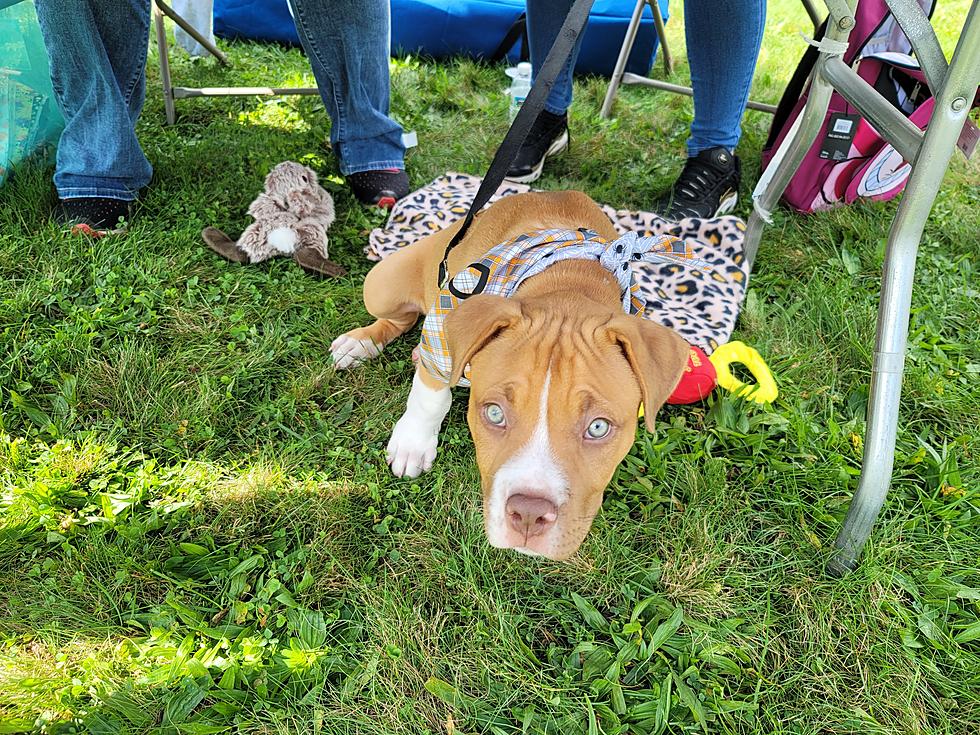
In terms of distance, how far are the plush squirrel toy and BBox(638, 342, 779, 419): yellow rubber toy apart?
2022 mm

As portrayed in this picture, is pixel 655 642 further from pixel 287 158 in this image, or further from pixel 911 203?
pixel 287 158

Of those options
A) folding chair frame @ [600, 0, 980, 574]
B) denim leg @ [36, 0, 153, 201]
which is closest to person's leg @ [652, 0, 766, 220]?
folding chair frame @ [600, 0, 980, 574]

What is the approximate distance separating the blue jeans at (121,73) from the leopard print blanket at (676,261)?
0.69 meters

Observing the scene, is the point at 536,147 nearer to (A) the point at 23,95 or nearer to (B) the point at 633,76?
(B) the point at 633,76

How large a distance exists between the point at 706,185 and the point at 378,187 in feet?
6.91

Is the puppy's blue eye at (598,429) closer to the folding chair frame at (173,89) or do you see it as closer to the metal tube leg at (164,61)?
the folding chair frame at (173,89)

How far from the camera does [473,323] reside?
A: 2.20 m

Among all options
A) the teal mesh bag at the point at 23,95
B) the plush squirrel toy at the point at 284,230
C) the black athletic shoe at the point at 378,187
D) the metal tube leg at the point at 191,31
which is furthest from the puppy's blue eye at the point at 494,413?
the metal tube leg at the point at 191,31

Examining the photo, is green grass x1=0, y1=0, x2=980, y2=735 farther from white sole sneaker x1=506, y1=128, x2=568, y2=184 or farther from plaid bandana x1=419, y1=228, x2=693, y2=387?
white sole sneaker x1=506, y1=128, x2=568, y2=184

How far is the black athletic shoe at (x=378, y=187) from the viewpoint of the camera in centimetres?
441

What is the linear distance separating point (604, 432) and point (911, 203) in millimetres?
1263

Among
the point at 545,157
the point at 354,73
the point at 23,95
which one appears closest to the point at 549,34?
the point at 545,157

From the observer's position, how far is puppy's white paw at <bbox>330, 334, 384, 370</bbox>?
10.8 ft

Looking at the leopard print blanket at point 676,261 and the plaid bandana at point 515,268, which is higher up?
the plaid bandana at point 515,268
